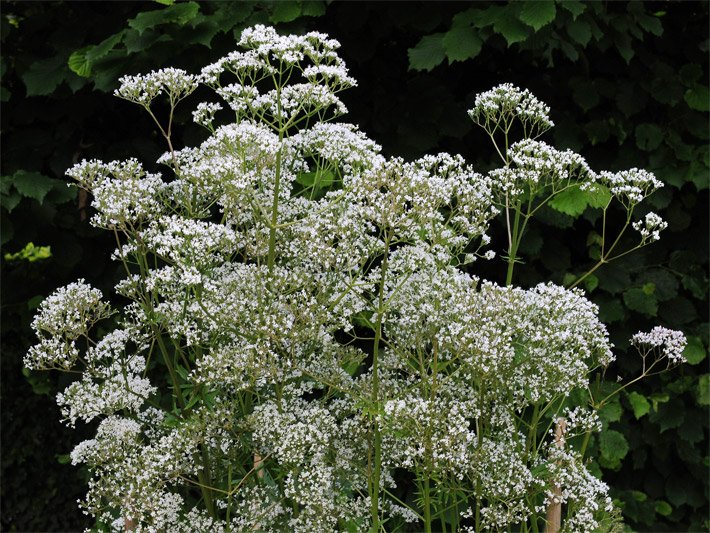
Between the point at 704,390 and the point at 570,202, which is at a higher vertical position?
the point at 570,202

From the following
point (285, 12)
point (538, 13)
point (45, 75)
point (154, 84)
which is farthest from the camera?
point (45, 75)

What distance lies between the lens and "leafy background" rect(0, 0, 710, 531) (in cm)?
457

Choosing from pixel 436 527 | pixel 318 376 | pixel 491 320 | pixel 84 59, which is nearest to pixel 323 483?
pixel 318 376

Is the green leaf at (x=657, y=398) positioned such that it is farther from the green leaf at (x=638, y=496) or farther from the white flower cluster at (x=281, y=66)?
the white flower cluster at (x=281, y=66)

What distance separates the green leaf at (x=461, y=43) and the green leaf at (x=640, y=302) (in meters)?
1.63

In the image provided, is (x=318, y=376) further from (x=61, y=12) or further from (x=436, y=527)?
(x=61, y=12)

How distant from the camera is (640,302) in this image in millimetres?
4758

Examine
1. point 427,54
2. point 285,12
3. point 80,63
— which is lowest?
point 80,63

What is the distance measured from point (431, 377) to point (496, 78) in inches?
125

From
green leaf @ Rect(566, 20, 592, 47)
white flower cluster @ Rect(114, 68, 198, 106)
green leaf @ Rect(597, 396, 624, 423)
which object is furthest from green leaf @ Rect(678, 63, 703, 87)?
white flower cluster @ Rect(114, 68, 198, 106)

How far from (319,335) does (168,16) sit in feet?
8.05

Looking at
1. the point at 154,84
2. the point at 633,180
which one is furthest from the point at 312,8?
the point at 633,180

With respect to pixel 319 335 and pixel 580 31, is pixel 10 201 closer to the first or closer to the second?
pixel 319 335

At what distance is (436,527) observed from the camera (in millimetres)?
4516
